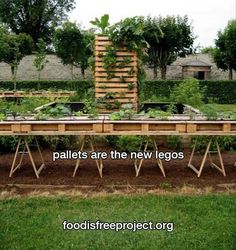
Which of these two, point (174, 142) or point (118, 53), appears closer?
point (174, 142)

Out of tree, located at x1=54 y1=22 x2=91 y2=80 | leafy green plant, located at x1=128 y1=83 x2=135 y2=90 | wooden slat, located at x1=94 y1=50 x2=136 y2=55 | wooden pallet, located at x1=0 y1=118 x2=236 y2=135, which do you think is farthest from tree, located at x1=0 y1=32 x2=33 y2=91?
wooden pallet, located at x1=0 y1=118 x2=236 y2=135

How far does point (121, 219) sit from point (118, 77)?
5717mm

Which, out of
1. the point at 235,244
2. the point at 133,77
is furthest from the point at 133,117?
the point at 133,77

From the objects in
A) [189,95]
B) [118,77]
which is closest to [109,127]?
[118,77]

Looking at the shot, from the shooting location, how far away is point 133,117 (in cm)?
696

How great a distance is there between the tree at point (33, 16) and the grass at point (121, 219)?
5310 cm

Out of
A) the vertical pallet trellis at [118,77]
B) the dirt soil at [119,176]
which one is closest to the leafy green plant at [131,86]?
the vertical pallet trellis at [118,77]

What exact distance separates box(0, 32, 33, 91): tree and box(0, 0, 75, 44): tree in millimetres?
16205

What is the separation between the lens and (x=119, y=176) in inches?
278

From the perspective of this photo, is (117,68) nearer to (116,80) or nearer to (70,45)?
(116,80)

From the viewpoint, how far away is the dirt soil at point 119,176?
21.6 ft

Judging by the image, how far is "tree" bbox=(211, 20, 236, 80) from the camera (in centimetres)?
3362

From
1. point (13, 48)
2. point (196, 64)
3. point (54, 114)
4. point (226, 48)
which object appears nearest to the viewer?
point (54, 114)

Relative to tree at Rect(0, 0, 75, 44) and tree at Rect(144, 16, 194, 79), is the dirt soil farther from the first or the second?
tree at Rect(0, 0, 75, 44)
